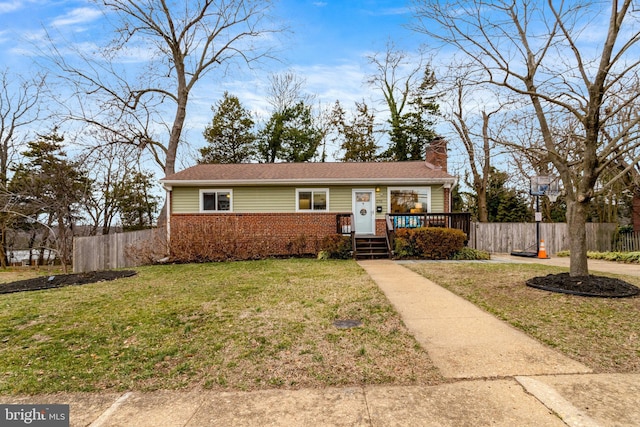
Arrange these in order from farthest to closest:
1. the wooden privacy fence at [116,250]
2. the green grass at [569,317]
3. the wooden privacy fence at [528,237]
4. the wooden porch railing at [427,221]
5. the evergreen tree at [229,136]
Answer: the evergreen tree at [229,136] < the wooden privacy fence at [528,237] < the wooden porch railing at [427,221] < the wooden privacy fence at [116,250] < the green grass at [569,317]

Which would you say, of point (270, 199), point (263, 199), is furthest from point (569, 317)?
point (263, 199)

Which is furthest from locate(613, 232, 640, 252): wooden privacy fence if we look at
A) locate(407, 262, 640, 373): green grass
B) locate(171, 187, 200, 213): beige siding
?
locate(171, 187, 200, 213): beige siding

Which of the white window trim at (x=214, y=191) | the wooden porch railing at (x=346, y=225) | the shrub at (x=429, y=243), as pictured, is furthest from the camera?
the white window trim at (x=214, y=191)

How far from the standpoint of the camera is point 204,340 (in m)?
3.98

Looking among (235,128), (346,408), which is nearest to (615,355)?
(346,408)

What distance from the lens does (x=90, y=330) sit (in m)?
4.39

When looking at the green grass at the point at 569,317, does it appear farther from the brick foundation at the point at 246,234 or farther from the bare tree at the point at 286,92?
the bare tree at the point at 286,92

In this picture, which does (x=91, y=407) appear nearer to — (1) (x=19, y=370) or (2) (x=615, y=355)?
(1) (x=19, y=370)

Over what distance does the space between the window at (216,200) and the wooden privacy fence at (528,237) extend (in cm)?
1114

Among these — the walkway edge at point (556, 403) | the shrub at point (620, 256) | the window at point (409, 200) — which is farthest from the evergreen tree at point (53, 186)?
the shrub at point (620, 256)

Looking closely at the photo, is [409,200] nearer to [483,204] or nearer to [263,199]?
[263,199]

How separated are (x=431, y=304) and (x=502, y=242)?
43.7 feet

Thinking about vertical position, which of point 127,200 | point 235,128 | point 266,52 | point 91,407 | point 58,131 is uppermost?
point 266,52

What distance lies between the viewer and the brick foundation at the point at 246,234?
460 inches
